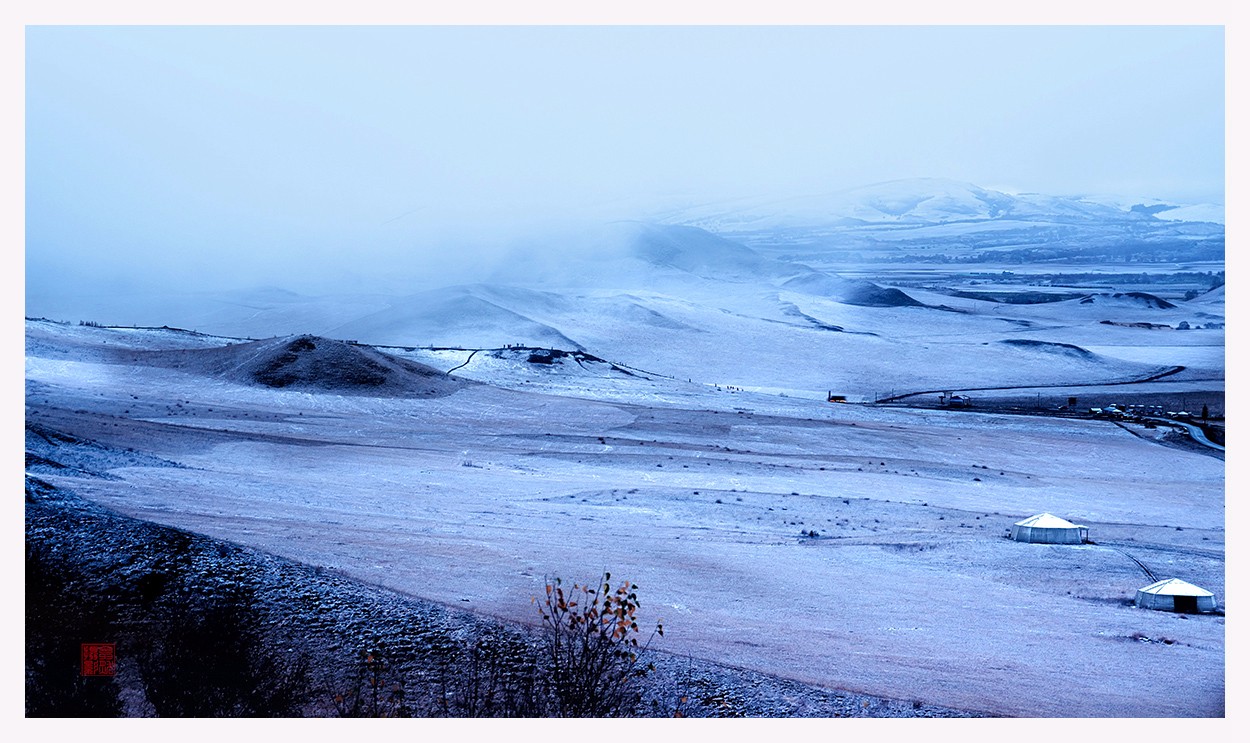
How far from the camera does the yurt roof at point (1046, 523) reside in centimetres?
712

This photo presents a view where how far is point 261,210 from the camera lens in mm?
7477

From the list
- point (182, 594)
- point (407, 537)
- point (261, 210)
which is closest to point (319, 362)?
point (261, 210)

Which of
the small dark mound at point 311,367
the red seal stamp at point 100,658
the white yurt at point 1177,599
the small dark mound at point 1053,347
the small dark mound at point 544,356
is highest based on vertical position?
the small dark mound at point 1053,347

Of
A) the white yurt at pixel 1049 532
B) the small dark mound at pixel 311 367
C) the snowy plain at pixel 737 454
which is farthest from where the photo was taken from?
the small dark mound at pixel 311 367

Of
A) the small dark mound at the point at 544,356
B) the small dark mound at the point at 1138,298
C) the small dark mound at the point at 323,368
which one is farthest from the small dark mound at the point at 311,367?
the small dark mound at the point at 1138,298

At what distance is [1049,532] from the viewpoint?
7109 millimetres

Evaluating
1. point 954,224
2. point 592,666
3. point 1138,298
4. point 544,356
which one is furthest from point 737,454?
point 592,666

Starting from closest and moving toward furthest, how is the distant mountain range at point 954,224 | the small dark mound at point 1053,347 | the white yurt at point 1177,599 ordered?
the white yurt at point 1177,599 < the distant mountain range at point 954,224 < the small dark mound at point 1053,347

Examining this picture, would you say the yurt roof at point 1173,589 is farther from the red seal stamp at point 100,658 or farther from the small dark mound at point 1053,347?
the red seal stamp at point 100,658

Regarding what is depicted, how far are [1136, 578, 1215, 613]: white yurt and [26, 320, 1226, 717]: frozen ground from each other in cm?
9

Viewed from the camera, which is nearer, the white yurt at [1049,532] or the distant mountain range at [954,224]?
the white yurt at [1049,532]

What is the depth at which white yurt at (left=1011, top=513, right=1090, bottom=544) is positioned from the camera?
7098 mm

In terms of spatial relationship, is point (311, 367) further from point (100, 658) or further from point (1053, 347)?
point (1053, 347)

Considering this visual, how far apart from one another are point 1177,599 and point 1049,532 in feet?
3.05
